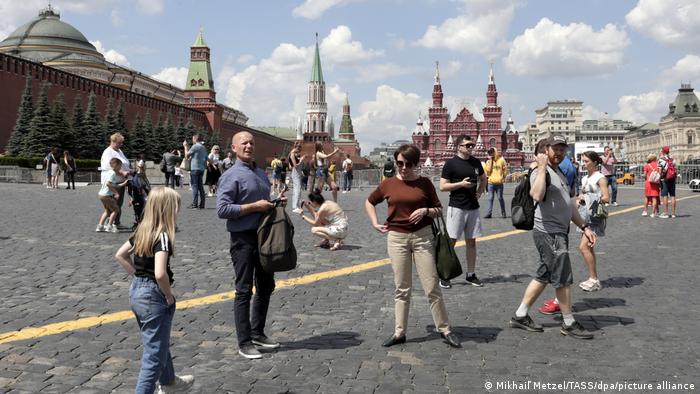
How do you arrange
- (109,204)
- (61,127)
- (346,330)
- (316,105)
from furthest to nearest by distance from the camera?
1. (316,105)
2. (61,127)
3. (109,204)
4. (346,330)

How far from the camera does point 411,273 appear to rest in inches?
201

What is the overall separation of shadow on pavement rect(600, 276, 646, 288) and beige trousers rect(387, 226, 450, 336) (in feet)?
10.9

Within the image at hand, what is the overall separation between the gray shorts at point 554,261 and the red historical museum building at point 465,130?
112 m

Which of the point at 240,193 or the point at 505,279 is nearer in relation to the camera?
the point at 240,193

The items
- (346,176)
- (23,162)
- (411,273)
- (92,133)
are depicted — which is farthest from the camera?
(92,133)

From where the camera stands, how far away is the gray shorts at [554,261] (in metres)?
5.32

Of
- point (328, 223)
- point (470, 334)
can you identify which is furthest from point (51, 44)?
point (470, 334)

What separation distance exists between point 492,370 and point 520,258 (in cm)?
527

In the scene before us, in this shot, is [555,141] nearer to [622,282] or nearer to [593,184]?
[593,184]

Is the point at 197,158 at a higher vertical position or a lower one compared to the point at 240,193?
higher

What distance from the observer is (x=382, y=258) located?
940cm

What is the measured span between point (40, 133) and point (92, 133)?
246 inches

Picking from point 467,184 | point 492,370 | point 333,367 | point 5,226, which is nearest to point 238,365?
point 333,367

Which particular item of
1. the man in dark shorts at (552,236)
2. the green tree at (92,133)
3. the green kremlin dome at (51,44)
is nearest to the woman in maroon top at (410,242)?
the man in dark shorts at (552,236)
